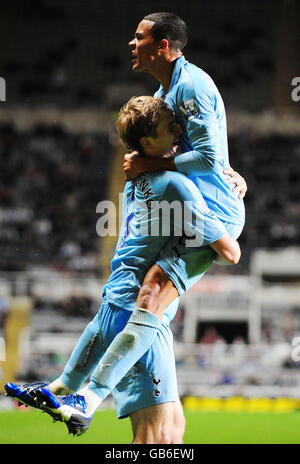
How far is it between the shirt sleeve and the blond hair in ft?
0.32

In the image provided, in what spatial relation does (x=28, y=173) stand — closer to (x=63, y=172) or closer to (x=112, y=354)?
(x=63, y=172)

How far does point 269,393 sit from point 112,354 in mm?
8456

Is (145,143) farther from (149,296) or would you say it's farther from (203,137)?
(149,296)

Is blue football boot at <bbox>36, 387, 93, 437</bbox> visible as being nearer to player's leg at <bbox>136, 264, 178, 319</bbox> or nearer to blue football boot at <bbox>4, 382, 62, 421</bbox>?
blue football boot at <bbox>4, 382, 62, 421</bbox>

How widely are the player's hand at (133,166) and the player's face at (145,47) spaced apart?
442mm

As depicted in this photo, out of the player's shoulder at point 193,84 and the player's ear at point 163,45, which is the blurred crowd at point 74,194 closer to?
the player's ear at point 163,45

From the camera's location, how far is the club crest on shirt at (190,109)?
299 cm

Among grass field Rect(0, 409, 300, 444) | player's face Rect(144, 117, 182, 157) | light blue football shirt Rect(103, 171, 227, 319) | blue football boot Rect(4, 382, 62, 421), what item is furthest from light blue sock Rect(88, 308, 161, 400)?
grass field Rect(0, 409, 300, 444)

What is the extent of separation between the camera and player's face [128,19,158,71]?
3.26 meters

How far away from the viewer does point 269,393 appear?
10.8m

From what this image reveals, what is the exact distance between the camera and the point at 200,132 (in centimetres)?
300

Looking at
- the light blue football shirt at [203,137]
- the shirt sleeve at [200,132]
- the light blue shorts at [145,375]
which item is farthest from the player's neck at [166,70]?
the light blue shorts at [145,375]

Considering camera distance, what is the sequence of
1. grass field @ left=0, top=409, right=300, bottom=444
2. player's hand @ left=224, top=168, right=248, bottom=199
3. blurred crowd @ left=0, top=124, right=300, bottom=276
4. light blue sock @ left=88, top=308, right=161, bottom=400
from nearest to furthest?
1. light blue sock @ left=88, top=308, right=161, bottom=400
2. player's hand @ left=224, top=168, right=248, bottom=199
3. grass field @ left=0, top=409, right=300, bottom=444
4. blurred crowd @ left=0, top=124, right=300, bottom=276

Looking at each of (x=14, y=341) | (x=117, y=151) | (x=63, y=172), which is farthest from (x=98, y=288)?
(x=63, y=172)
